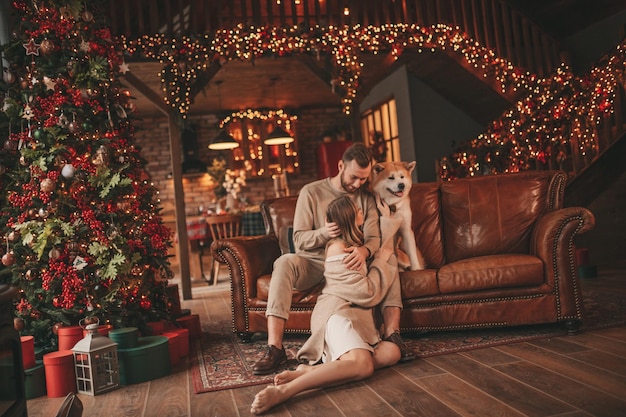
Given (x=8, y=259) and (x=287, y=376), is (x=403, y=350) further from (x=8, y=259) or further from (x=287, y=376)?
(x=8, y=259)

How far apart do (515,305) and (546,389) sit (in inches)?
42.1

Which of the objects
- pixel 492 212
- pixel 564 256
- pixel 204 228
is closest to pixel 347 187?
pixel 492 212

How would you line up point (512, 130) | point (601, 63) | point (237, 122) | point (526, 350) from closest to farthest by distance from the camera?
point (526, 350)
point (601, 63)
point (512, 130)
point (237, 122)

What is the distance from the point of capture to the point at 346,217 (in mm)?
3182

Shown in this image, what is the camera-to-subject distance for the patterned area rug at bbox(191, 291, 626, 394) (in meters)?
3.12

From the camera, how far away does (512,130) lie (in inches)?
255

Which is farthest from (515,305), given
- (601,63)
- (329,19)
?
(329,19)

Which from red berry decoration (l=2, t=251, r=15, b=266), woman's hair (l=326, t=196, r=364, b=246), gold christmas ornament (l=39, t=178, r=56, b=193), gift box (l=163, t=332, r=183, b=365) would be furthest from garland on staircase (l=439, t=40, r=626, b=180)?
red berry decoration (l=2, t=251, r=15, b=266)

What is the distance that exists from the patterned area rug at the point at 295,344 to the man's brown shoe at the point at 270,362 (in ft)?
0.12

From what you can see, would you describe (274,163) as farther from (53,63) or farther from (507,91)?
(53,63)

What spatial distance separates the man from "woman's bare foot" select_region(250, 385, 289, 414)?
0.61 m

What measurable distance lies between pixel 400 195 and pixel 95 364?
2.00 m

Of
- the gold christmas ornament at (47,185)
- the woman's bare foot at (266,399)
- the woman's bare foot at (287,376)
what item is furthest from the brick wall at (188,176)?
the woman's bare foot at (266,399)

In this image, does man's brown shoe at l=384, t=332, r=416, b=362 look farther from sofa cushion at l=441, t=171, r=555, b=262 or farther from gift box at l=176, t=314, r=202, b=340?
gift box at l=176, t=314, r=202, b=340
